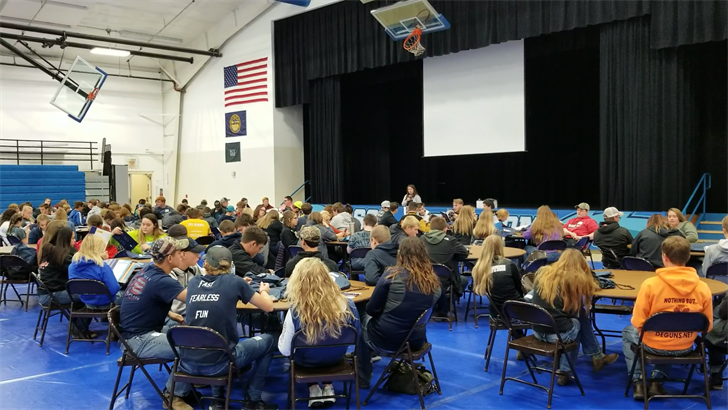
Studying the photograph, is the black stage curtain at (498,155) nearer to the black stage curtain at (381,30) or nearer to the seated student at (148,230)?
the black stage curtain at (381,30)

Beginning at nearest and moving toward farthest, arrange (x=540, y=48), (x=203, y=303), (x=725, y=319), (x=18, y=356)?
1. (x=203, y=303)
2. (x=725, y=319)
3. (x=18, y=356)
4. (x=540, y=48)

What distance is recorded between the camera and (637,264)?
6.19m

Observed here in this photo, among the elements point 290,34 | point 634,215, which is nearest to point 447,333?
point 634,215

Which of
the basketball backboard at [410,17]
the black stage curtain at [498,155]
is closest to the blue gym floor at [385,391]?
the basketball backboard at [410,17]

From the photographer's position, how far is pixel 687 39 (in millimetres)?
9766

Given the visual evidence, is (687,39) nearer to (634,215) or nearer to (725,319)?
(634,215)

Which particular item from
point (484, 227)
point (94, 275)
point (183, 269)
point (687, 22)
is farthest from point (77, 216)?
point (687, 22)

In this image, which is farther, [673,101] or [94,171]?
[94,171]

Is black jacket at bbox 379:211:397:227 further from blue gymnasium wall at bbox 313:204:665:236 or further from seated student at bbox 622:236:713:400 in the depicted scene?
seated student at bbox 622:236:713:400

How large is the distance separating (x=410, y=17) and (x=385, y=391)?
914 centimetres

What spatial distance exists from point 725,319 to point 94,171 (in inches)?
801

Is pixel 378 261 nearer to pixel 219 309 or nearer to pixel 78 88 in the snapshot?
pixel 219 309

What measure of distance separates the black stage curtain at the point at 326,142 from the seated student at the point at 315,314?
12872 mm

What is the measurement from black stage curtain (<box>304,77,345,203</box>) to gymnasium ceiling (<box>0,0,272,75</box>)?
3.42 m
